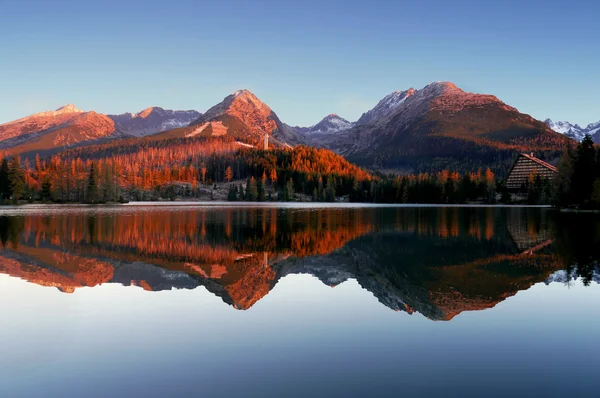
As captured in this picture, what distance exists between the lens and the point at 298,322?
63.8 feet

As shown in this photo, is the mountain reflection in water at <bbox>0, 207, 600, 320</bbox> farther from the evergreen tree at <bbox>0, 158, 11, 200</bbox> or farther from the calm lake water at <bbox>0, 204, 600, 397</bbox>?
the evergreen tree at <bbox>0, 158, 11, 200</bbox>

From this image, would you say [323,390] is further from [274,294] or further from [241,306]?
[274,294]

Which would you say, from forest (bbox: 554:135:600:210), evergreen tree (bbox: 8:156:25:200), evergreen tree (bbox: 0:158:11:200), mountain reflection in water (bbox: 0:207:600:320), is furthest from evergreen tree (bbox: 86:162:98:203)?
forest (bbox: 554:135:600:210)

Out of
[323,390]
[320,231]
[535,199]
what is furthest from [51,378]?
[535,199]

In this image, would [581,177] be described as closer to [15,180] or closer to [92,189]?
[92,189]

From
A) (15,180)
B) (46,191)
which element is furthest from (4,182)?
(46,191)

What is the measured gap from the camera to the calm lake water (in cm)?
1290

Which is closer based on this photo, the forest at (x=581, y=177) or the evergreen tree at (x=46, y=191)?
the forest at (x=581, y=177)

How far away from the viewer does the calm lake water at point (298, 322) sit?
1290 cm

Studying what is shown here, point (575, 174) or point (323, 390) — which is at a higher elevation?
point (575, 174)

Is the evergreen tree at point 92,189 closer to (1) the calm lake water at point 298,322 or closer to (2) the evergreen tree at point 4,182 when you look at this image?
(2) the evergreen tree at point 4,182

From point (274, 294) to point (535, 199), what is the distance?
192 meters

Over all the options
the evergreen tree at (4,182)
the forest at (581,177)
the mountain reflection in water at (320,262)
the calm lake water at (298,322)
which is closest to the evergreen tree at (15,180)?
the evergreen tree at (4,182)

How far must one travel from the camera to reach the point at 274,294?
81.6ft
